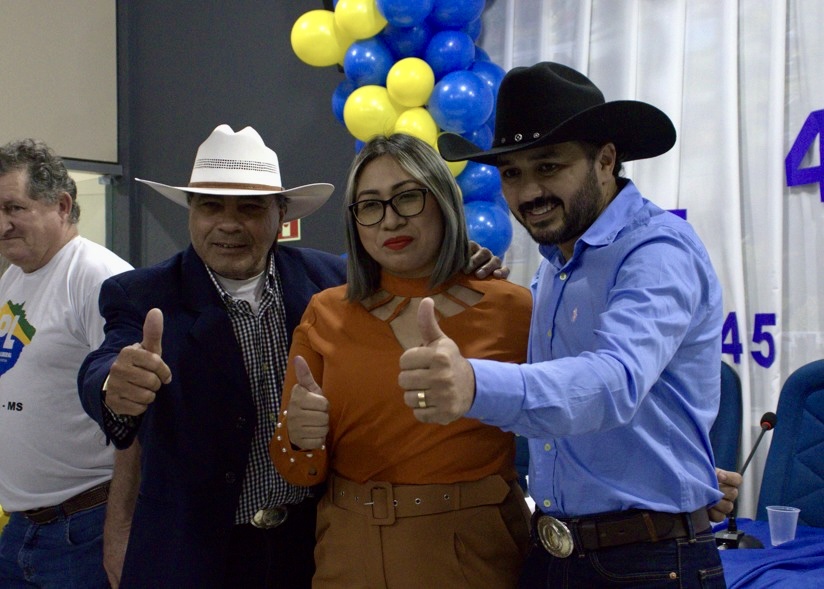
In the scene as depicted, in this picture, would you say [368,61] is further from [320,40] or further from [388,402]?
[388,402]

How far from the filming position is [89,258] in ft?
8.13

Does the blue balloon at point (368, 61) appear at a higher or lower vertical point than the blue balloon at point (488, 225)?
higher

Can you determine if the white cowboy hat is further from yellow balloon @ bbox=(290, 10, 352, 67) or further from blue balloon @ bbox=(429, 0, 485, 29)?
yellow balloon @ bbox=(290, 10, 352, 67)

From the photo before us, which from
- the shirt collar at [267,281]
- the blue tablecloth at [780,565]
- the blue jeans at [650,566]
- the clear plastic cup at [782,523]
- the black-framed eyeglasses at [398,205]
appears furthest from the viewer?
the clear plastic cup at [782,523]

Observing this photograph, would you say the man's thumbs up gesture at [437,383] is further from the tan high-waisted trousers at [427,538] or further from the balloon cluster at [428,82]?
the balloon cluster at [428,82]

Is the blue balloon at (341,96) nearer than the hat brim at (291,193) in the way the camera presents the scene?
No

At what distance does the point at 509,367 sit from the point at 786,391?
2418 millimetres

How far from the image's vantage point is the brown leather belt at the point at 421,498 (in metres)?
1.63

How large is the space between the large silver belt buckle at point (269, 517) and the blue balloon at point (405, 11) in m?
2.27

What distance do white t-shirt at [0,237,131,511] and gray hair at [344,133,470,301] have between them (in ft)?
3.03

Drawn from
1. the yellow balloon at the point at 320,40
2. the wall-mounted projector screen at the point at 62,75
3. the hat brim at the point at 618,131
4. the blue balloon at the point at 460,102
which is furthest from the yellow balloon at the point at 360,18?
the wall-mounted projector screen at the point at 62,75

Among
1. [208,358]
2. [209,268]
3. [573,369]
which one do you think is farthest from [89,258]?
[573,369]

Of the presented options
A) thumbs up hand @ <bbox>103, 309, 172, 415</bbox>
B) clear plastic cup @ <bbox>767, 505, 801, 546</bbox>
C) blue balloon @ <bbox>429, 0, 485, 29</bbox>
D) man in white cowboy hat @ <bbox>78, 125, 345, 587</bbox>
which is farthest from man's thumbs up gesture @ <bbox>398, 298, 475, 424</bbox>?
blue balloon @ <bbox>429, 0, 485, 29</bbox>

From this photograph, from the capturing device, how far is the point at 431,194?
69.7 inches
